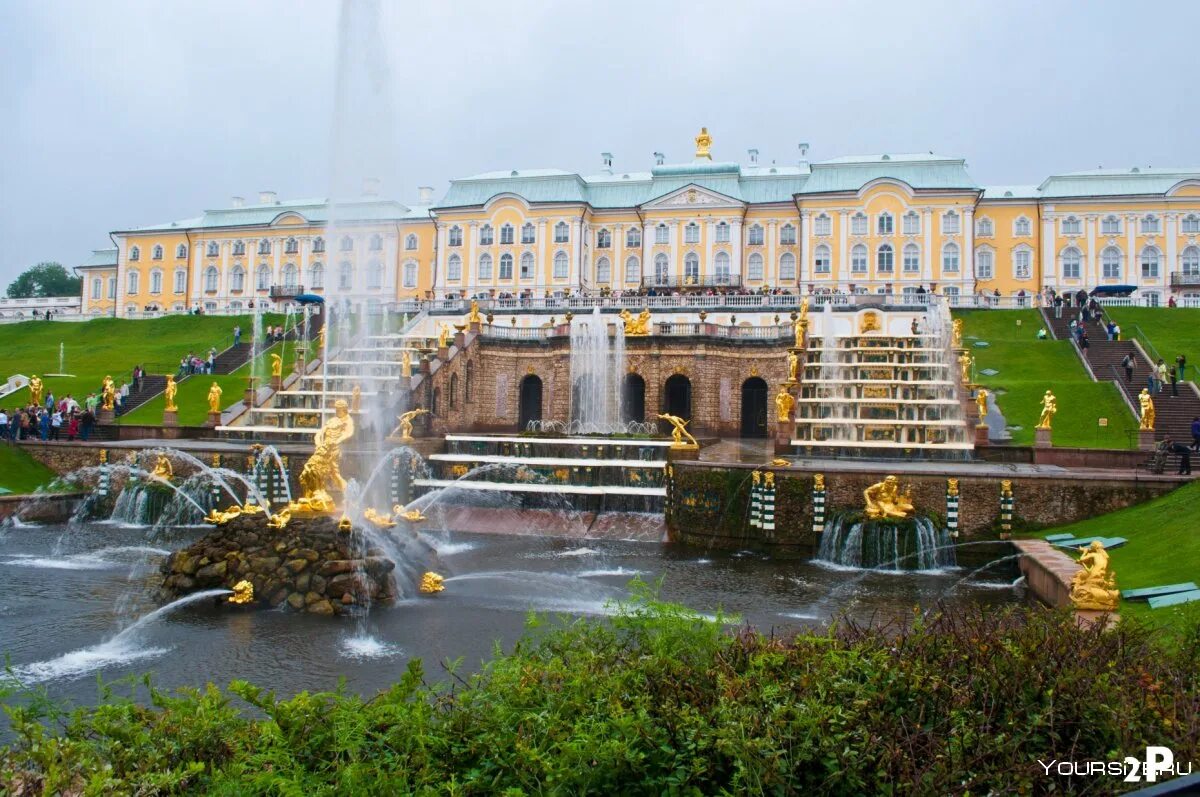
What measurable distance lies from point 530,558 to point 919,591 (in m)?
9.32

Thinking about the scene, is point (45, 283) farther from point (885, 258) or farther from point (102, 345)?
point (885, 258)

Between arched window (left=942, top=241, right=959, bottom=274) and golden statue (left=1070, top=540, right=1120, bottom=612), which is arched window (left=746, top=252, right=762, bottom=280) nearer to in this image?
arched window (left=942, top=241, right=959, bottom=274)

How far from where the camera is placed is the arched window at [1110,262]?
67.1m

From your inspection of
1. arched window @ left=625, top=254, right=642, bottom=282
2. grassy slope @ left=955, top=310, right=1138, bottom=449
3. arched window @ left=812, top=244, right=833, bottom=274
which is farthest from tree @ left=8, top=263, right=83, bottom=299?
grassy slope @ left=955, top=310, right=1138, bottom=449

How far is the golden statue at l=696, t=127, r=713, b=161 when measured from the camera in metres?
76.5

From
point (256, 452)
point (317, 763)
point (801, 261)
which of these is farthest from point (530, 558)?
point (801, 261)

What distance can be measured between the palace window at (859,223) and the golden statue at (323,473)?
55.8 metres

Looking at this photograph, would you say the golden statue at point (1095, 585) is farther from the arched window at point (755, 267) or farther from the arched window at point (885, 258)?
the arched window at point (755, 267)

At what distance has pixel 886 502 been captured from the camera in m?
22.7

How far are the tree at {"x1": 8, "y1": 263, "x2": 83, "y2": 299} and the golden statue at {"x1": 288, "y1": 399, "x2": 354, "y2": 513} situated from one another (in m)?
120

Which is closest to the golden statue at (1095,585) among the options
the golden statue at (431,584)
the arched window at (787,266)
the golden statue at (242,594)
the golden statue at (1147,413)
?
the golden statue at (431,584)

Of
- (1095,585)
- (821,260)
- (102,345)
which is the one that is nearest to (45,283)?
(102,345)

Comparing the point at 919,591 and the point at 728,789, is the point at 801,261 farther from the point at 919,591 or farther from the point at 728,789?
the point at 728,789

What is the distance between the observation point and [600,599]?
17641 mm
